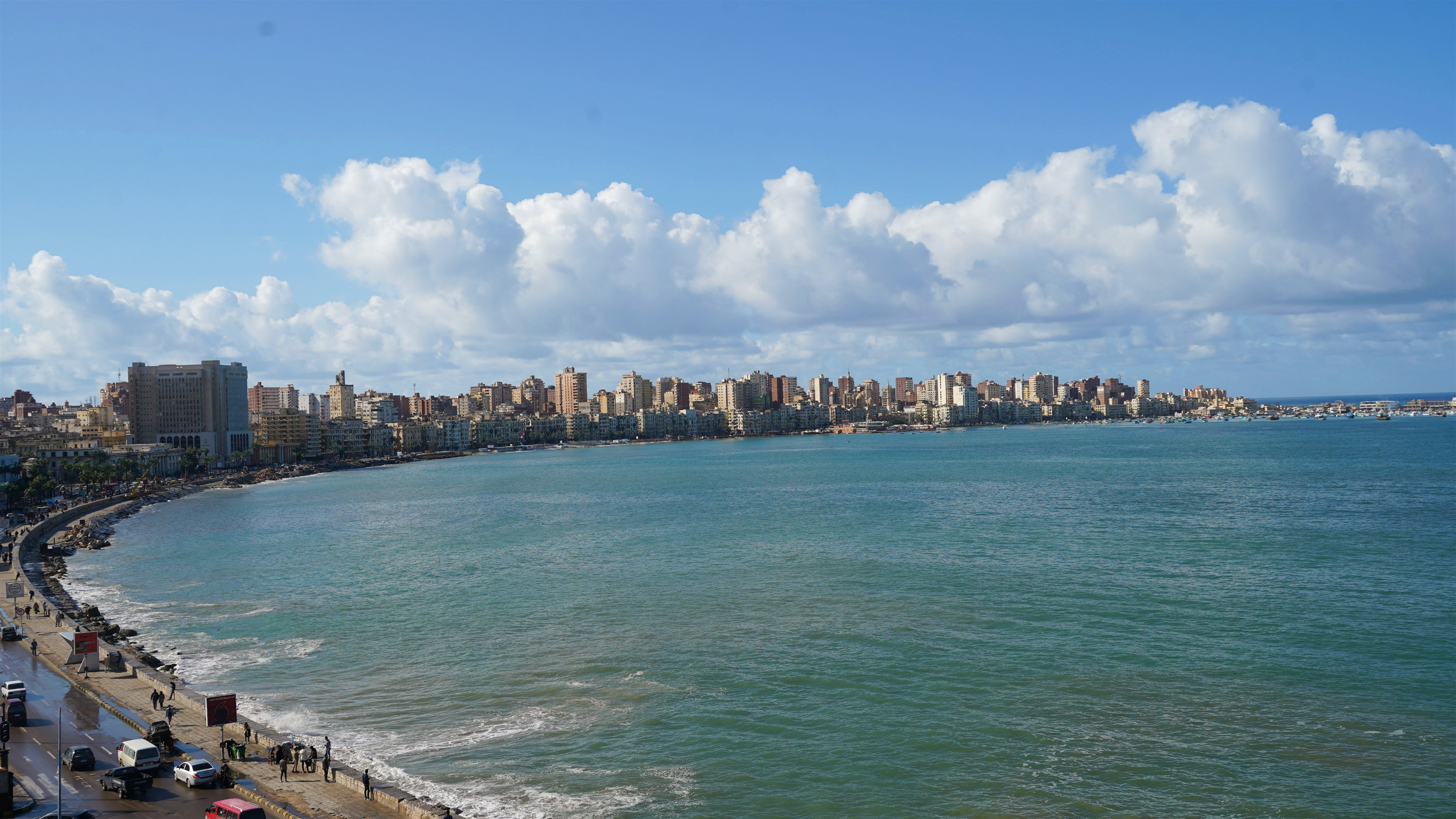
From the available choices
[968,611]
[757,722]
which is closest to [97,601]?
[757,722]

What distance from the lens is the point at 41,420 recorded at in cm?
18512

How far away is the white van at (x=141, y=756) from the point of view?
17609 millimetres

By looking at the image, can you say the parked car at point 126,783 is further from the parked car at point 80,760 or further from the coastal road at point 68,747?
the parked car at point 80,760

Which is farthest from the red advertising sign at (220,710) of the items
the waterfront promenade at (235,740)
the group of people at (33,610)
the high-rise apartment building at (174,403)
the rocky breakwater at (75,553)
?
the high-rise apartment building at (174,403)

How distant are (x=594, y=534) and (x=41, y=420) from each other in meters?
183

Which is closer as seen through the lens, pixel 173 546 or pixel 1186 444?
pixel 173 546

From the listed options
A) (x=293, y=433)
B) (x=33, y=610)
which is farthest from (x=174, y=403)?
(x=33, y=610)

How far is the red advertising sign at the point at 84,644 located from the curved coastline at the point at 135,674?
81 cm

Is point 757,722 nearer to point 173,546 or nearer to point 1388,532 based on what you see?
point 1388,532

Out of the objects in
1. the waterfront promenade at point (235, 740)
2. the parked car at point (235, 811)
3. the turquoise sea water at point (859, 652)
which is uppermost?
the parked car at point (235, 811)

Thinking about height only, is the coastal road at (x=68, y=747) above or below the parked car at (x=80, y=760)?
below

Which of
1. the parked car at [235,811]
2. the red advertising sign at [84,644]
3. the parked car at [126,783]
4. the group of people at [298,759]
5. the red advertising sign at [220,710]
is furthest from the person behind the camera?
the red advertising sign at [84,644]

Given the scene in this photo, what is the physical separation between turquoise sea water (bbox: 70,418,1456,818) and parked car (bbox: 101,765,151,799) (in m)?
4.20

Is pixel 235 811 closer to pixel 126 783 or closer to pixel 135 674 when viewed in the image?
pixel 126 783
